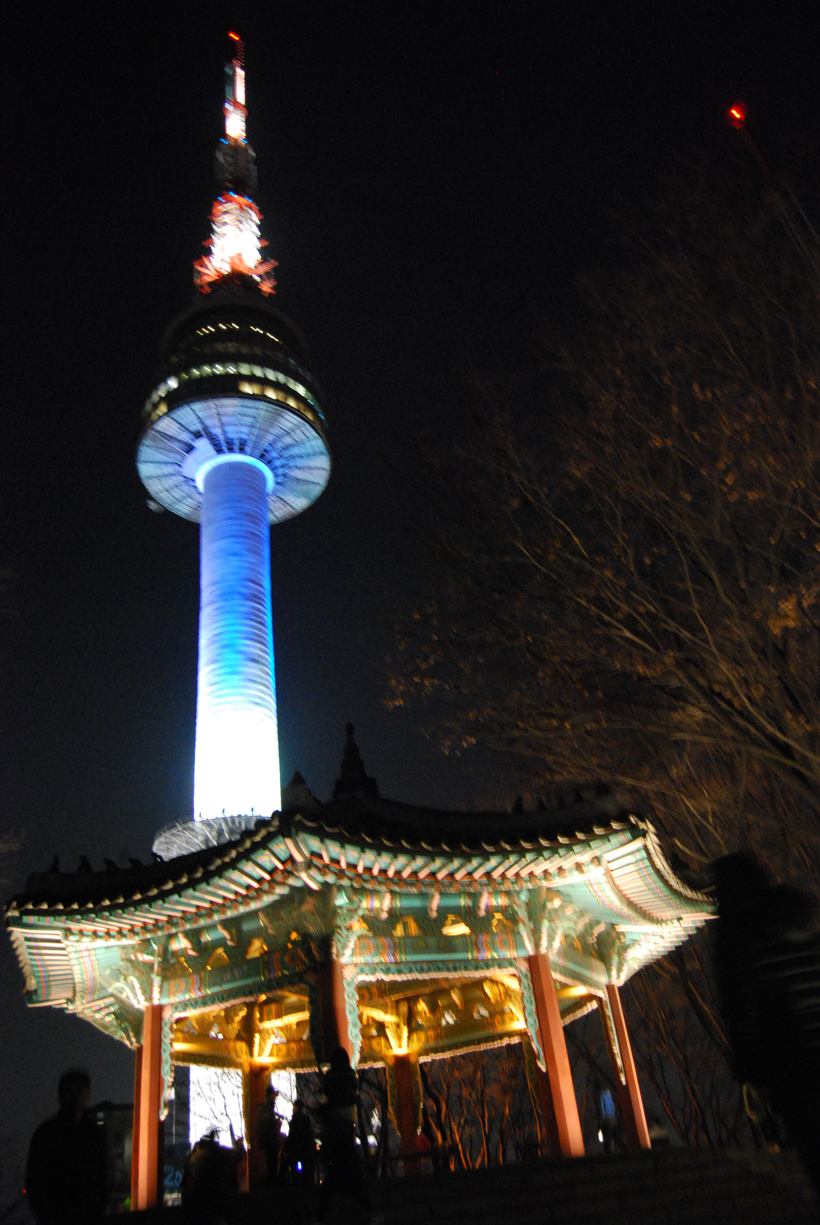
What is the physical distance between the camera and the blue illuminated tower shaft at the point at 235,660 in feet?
80.9

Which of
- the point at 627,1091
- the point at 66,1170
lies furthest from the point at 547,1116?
the point at 66,1170

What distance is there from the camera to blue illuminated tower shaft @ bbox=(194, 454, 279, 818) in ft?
80.9

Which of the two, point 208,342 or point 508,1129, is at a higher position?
point 208,342

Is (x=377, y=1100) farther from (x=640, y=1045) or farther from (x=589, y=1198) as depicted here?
(x=589, y=1198)

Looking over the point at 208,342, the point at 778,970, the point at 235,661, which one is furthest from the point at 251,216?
the point at 778,970

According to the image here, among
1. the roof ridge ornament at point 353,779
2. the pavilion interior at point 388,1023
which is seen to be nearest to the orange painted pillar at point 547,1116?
the pavilion interior at point 388,1023

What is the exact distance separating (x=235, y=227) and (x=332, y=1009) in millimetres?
34835

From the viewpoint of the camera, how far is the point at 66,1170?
5680 millimetres

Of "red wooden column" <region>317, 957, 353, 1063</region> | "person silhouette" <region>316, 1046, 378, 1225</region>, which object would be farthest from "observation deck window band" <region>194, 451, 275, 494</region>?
"person silhouette" <region>316, 1046, 378, 1225</region>

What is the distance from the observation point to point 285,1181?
12719 millimetres

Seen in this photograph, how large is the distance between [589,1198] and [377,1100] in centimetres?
1760

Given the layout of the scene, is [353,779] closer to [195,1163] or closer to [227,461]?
[195,1163]

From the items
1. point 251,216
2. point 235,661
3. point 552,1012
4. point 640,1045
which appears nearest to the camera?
point 552,1012

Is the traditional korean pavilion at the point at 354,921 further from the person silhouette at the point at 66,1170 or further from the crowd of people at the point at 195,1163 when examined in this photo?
the person silhouette at the point at 66,1170
